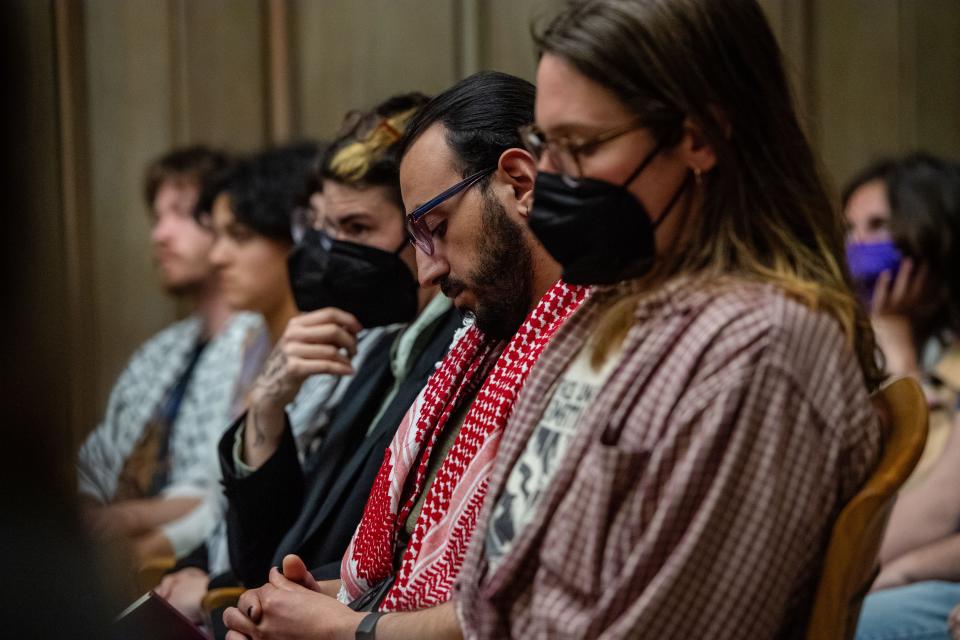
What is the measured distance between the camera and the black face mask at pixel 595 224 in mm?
1312

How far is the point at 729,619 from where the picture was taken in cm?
→ 118

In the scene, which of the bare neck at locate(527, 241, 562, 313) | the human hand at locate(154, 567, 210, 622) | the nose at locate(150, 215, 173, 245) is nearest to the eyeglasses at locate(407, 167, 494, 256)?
the bare neck at locate(527, 241, 562, 313)

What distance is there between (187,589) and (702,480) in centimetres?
171

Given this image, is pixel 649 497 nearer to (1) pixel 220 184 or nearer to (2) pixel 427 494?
(2) pixel 427 494

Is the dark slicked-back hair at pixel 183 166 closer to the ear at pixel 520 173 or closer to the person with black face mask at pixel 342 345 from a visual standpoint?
the person with black face mask at pixel 342 345

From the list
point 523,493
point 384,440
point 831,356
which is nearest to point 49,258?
point 523,493

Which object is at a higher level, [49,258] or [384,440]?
[49,258]

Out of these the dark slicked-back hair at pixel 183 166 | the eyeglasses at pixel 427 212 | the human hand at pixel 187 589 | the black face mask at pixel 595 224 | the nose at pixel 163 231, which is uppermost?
the black face mask at pixel 595 224

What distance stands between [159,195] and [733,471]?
3008 millimetres

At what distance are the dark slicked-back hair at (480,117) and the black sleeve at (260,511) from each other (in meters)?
0.70

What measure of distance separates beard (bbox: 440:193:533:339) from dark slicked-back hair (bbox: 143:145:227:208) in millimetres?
2120

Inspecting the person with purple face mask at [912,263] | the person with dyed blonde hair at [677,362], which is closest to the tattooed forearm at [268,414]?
the person with dyed blonde hair at [677,362]

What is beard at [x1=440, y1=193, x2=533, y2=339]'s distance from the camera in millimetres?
1756

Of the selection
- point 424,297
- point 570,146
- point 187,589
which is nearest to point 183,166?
point 187,589
